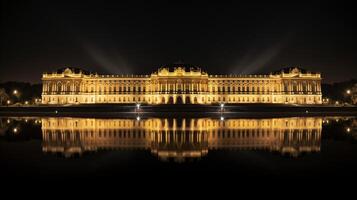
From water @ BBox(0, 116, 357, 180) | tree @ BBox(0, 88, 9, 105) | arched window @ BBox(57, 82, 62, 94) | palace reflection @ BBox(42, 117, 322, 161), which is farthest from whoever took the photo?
arched window @ BBox(57, 82, 62, 94)

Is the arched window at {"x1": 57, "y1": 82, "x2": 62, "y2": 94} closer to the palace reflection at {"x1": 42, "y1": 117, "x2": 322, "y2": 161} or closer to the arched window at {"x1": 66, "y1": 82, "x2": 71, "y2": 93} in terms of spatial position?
the arched window at {"x1": 66, "y1": 82, "x2": 71, "y2": 93}

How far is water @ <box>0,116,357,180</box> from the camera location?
15578mm

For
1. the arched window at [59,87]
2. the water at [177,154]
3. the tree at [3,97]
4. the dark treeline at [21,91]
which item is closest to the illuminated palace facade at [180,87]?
the arched window at [59,87]

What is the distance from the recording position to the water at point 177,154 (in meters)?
15.6

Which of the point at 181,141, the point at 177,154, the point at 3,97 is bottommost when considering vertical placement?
the point at 177,154

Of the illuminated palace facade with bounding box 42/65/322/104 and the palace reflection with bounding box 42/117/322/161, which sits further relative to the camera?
the illuminated palace facade with bounding box 42/65/322/104

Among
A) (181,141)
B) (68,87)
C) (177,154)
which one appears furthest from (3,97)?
(177,154)

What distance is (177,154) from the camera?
19547 millimetres

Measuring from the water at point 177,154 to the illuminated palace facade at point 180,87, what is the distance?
201ft

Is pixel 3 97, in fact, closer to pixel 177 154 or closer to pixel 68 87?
pixel 68 87

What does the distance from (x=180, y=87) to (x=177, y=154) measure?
7004 centimetres

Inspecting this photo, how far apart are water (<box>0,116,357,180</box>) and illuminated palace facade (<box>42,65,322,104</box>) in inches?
2417

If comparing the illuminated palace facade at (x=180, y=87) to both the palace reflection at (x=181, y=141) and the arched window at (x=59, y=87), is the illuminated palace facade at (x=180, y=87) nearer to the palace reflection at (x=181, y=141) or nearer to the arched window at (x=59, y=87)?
the arched window at (x=59, y=87)

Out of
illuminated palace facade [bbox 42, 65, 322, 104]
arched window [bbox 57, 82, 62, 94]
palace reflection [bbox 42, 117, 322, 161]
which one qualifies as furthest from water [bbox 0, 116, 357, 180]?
arched window [bbox 57, 82, 62, 94]
